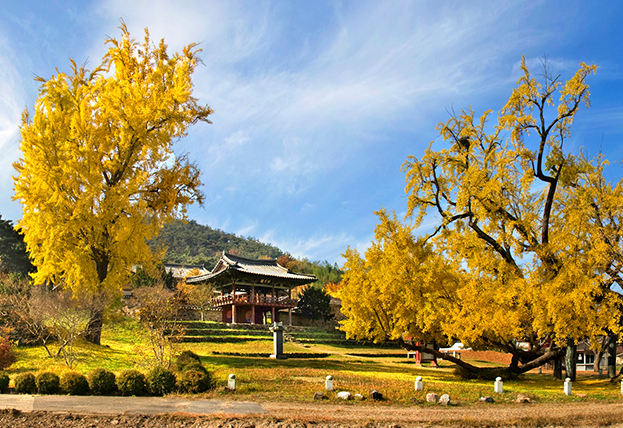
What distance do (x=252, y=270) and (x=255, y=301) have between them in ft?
8.04

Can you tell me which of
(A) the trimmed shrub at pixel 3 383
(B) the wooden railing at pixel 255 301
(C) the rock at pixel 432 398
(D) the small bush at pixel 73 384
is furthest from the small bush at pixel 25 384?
(B) the wooden railing at pixel 255 301

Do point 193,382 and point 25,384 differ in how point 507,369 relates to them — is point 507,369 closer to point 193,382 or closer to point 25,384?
point 193,382

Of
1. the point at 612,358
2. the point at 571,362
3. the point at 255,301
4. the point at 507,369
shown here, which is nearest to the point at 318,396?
the point at 507,369

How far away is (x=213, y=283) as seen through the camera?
3916 cm

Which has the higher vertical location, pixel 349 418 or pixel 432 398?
pixel 349 418

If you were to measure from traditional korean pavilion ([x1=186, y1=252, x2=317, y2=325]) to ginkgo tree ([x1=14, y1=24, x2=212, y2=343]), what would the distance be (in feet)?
53.0

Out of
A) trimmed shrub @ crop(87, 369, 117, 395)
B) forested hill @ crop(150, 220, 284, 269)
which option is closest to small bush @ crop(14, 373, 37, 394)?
trimmed shrub @ crop(87, 369, 117, 395)

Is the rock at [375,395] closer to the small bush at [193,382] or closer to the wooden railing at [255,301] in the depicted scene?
the small bush at [193,382]

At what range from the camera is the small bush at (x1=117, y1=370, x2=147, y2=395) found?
10.9 meters

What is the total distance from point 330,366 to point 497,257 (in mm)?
8033

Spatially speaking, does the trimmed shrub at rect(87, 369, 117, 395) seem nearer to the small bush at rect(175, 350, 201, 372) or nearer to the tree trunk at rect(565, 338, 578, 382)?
the small bush at rect(175, 350, 201, 372)

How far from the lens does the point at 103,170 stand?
61.8 feet

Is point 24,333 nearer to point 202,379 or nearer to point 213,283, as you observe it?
point 202,379

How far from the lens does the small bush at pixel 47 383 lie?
420 inches
